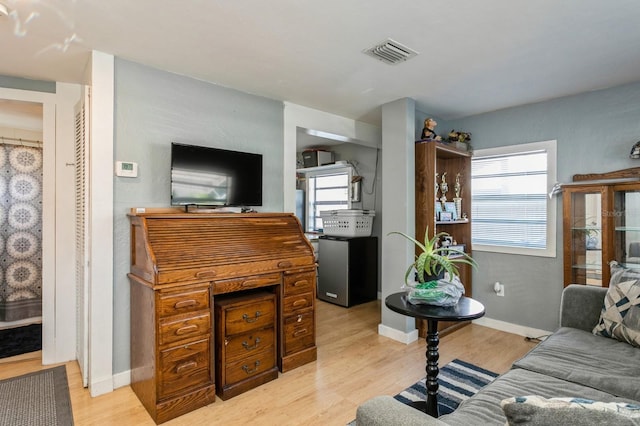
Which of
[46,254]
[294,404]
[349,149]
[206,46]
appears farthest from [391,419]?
[349,149]

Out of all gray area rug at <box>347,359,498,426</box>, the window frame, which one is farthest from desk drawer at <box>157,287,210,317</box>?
the window frame

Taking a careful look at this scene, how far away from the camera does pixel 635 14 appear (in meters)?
1.90

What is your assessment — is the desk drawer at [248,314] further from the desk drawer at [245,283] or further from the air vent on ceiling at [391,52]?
the air vent on ceiling at [391,52]

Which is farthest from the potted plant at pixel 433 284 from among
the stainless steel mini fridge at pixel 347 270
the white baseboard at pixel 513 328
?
the stainless steel mini fridge at pixel 347 270

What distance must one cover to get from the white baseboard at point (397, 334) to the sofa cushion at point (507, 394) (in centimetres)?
164

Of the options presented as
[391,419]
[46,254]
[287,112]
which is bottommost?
[391,419]

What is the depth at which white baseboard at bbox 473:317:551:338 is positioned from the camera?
3.42 metres

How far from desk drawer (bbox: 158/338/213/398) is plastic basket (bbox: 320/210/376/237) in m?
2.87

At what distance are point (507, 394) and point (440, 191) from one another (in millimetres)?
2830

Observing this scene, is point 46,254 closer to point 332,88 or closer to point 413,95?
point 332,88

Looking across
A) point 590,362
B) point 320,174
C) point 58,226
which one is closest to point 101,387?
point 58,226

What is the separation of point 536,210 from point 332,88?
244cm

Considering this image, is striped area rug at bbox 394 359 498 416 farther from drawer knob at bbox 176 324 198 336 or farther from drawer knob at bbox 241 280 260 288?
drawer knob at bbox 176 324 198 336

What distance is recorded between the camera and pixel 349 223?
4.80m
